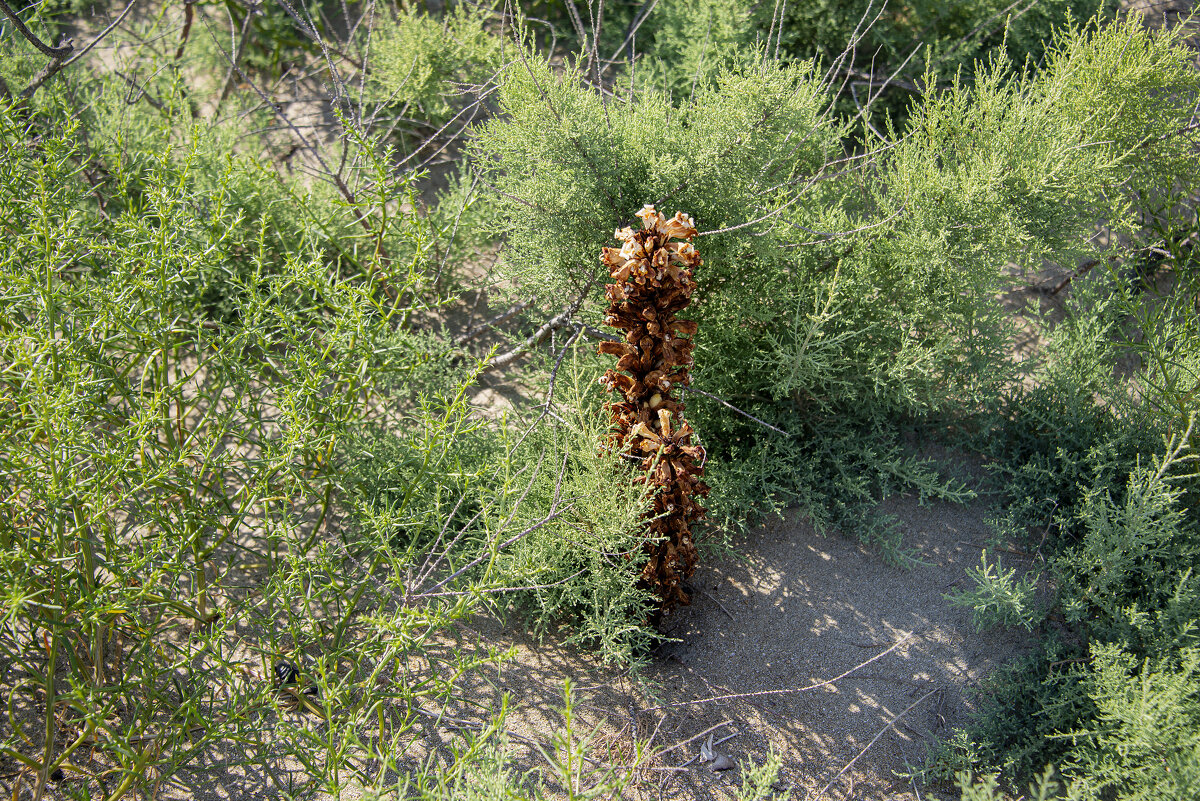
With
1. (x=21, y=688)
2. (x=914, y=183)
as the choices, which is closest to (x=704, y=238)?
→ (x=914, y=183)

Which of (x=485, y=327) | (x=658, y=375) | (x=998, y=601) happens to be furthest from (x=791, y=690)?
(x=485, y=327)

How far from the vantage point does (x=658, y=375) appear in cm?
204

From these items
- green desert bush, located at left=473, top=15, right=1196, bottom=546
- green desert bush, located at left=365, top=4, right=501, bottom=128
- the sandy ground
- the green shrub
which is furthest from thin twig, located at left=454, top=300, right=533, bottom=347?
the green shrub

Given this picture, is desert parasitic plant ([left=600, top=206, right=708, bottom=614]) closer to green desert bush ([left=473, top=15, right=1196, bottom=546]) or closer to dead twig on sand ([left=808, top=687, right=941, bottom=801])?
green desert bush ([left=473, top=15, right=1196, bottom=546])

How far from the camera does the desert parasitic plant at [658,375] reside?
1.91 metres

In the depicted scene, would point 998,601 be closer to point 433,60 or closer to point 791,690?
point 791,690

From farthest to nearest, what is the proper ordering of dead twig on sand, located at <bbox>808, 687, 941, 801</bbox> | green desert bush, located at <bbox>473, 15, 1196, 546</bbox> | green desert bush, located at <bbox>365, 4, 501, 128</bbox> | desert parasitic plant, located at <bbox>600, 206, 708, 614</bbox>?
green desert bush, located at <bbox>365, 4, 501, 128</bbox>, green desert bush, located at <bbox>473, 15, 1196, 546</bbox>, dead twig on sand, located at <bbox>808, 687, 941, 801</bbox>, desert parasitic plant, located at <bbox>600, 206, 708, 614</bbox>

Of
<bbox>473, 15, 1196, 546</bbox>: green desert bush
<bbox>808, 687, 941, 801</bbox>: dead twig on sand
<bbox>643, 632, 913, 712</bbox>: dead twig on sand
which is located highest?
<bbox>473, 15, 1196, 546</bbox>: green desert bush

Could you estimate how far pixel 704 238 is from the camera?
2.45 m

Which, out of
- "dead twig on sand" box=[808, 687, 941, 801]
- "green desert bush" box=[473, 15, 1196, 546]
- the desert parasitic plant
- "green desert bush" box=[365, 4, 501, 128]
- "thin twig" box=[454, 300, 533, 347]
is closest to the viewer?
the desert parasitic plant

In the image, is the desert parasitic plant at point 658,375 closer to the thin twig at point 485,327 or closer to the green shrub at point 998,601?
the green shrub at point 998,601

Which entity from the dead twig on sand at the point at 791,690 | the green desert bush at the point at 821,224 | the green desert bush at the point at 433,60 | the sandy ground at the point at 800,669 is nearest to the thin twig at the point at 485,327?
the green desert bush at the point at 821,224

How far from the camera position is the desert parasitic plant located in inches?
75.0

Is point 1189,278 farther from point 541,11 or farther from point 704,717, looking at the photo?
point 541,11
